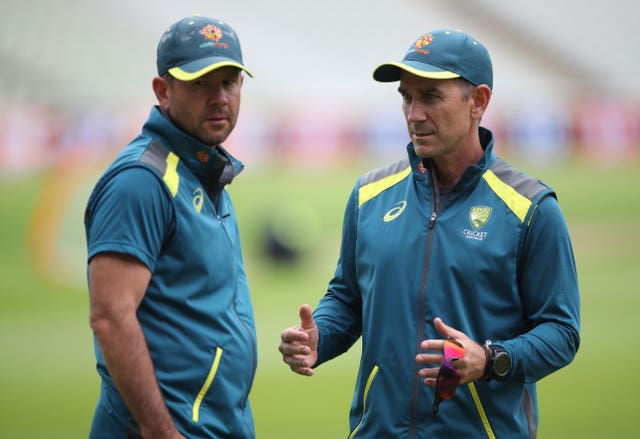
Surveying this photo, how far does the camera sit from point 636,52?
1755cm

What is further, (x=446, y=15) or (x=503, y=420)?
(x=446, y=15)

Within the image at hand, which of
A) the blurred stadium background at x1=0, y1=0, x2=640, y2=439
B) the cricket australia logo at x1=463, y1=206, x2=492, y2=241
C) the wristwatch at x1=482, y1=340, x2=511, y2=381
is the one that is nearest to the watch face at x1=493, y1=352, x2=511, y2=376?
the wristwatch at x1=482, y1=340, x2=511, y2=381

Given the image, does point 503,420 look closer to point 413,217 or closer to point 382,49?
point 413,217

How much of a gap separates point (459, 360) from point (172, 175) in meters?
0.87

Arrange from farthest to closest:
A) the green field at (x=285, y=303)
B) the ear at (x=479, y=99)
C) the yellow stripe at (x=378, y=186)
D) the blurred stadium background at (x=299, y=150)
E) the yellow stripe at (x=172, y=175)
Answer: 1. the blurred stadium background at (x=299, y=150)
2. the green field at (x=285, y=303)
3. the yellow stripe at (x=378, y=186)
4. the ear at (x=479, y=99)
5. the yellow stripe at (x=172, y=175)

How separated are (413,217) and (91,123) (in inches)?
365

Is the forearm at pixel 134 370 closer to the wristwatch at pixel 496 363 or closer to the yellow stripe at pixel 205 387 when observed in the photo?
the yellow stripe at pixel 205 387

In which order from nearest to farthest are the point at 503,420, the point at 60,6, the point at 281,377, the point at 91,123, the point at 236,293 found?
the point at 503,420 < the point at 236,293 < the point at 281,377 < the point at 91,123 < the point at 60,6

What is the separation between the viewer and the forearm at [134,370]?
7.12 ft

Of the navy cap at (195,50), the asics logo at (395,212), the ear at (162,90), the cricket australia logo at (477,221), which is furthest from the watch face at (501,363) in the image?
the ear at (162,90)

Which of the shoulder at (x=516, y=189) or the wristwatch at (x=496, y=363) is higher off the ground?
the shoulder at (x=516, y=189)

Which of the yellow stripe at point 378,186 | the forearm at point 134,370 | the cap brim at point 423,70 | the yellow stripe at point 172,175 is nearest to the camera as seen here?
the forearm at point 134,370

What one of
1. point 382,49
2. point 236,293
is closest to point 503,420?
point 236,293

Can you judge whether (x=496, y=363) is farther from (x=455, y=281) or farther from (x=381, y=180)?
(x=381, y=180)
